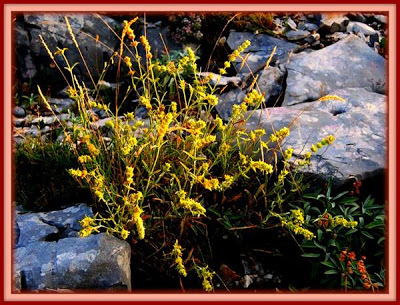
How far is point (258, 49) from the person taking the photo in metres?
6.48

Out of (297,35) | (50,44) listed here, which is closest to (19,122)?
(50,44)

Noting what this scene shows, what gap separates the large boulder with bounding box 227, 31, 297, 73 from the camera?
617cm

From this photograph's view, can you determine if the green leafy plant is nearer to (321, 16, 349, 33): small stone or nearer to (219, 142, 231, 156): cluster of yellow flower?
(219, 142, 231, 156): cluster of yellow flower

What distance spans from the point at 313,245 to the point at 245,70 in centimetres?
298

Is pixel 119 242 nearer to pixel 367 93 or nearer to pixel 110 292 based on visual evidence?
pixel 110 292

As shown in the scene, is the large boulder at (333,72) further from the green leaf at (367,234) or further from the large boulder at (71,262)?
the large boulder at (71,262)

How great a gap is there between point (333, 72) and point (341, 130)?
125 cm

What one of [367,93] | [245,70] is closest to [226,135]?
[367,93]

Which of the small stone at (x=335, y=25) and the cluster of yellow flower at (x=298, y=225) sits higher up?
the small stone at (x=335, y=25)

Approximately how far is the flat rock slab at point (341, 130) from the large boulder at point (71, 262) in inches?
62.2

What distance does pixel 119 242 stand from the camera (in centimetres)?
343

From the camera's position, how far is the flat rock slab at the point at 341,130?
13.2 feet

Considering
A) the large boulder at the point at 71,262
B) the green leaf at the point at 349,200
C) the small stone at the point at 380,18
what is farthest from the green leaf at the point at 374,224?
the small stone at the point at 380,18

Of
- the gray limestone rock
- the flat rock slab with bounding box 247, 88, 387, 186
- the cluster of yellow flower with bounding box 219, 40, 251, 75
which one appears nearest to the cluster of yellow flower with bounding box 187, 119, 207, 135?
the cluster of yellow flower with bounding box 219, 40, 251, 75
